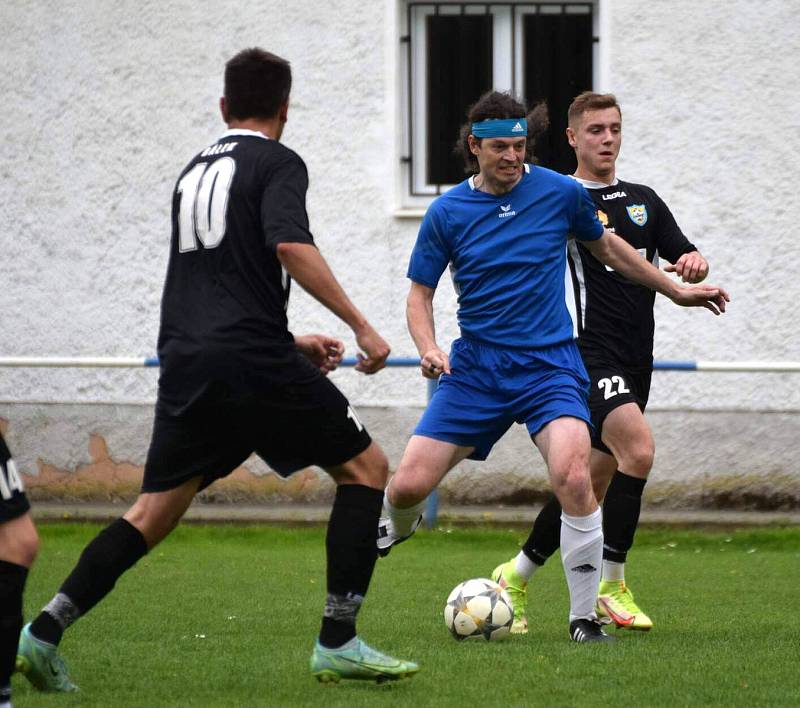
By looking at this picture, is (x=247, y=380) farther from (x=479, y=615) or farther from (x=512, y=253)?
(x=479, y=615)

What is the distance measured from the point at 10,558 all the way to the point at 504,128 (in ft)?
9.63

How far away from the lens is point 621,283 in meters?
6.98

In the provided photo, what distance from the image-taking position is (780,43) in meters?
11.6

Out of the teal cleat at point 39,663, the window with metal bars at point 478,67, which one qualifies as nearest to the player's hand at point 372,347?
the teal cleat at point 39,663

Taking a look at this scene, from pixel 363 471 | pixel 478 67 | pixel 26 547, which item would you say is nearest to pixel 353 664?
pixel 363 471

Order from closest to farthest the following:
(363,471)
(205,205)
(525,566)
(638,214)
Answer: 1. (205,205)
2. (363,471)
3. (525,566)
4. (638,214)

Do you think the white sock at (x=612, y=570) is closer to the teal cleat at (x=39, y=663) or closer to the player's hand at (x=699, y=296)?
the player's hand at (x=699, y=296)

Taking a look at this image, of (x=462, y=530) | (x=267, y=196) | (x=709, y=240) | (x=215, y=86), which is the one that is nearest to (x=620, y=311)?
(x=267, y=196)

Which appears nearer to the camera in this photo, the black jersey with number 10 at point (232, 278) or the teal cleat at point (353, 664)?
the black jersey with number 10 at point (232, 278)

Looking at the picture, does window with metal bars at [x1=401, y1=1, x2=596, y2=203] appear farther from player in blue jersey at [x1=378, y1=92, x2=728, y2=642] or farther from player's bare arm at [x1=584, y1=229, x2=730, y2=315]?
player in blue jersey at [x1=378, y1=92, x2=728, y2=642]

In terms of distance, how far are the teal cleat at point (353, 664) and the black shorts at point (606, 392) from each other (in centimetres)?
210

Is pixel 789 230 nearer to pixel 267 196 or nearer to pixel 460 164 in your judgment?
pixel 460 164

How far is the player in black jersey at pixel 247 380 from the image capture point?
4.79 m

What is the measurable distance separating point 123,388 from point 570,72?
14.4ft
